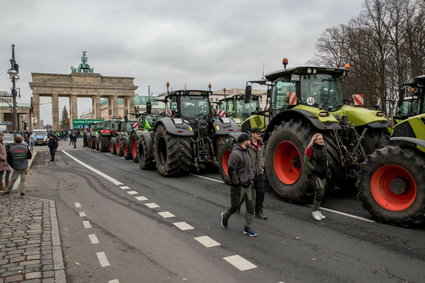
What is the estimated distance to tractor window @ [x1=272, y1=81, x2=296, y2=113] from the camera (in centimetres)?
822

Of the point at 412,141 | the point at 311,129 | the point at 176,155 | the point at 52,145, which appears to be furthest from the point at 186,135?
the point at 52,145

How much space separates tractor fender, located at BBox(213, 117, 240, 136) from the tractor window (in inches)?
117

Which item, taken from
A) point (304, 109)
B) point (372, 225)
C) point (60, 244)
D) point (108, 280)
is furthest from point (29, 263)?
point (304, 109)

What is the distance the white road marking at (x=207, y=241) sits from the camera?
512 cm

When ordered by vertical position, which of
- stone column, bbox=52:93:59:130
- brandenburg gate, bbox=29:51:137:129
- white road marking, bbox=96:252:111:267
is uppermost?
brandenburg gate, bbox=29:51:137:129

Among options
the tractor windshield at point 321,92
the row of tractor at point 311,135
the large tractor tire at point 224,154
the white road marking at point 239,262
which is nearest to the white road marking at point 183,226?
the white road marking at point 239,262

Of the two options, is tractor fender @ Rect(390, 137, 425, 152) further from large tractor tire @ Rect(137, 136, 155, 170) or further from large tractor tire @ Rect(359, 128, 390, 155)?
large tractor tire @ Rect(137, 136, 155, 170)

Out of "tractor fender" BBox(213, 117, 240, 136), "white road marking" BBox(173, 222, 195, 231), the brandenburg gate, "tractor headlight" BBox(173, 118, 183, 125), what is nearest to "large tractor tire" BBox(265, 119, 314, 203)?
"white road marking" BBox(173, 222, 195, 231)

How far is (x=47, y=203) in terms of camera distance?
25.8ft

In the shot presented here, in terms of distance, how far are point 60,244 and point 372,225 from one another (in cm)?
494

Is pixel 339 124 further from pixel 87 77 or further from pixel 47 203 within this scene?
pixel 87 77

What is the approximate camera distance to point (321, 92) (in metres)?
8.07

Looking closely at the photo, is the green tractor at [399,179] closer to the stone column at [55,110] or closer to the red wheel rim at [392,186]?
the red wheel rim at [392,186]

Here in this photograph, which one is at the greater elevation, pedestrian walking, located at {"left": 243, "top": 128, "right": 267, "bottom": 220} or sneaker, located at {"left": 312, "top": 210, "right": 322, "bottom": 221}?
pedestrian walking, located at {"left": 243, "top": 128, "right": 267, "bottom": 220}
